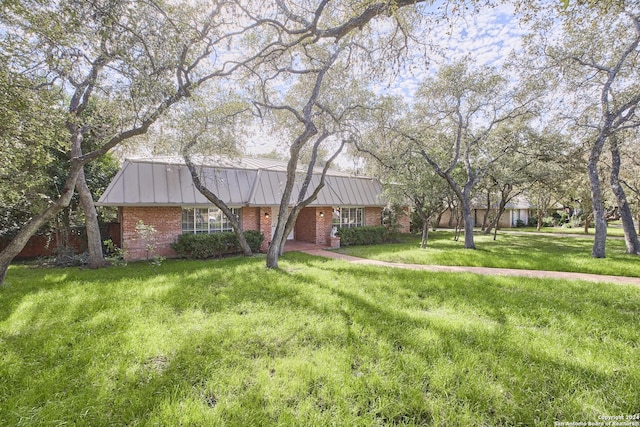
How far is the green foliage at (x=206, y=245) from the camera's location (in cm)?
1097

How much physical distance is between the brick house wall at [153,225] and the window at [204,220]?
1.10 ft

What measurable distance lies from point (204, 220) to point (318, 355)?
10298 millimetres

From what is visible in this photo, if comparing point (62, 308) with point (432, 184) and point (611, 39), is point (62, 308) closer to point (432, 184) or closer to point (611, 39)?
point (432, 184)

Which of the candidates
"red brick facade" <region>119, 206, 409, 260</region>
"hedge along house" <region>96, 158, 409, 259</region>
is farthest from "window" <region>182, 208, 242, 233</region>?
"red brick facade" <region>119, 206, 409, 260</region>

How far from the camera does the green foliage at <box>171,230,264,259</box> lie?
1097cm

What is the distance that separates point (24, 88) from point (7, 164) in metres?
2.57

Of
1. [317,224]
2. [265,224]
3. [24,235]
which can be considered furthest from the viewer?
[317,224]

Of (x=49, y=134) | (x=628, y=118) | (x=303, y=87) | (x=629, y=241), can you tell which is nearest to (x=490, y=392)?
(x=49, y=134)

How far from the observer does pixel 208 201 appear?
452 inches

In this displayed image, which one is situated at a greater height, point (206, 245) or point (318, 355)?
point (206, 245)

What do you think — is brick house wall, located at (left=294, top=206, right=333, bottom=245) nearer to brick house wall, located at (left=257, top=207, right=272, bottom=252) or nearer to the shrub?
the shrub

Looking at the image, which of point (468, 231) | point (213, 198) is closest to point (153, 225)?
point (213, 198)

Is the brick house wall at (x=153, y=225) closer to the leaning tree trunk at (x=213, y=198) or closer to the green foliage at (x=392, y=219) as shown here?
the leaning tree trunk at (x=213, y=198)

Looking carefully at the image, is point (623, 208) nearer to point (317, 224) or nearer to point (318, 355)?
point (317, 224)
